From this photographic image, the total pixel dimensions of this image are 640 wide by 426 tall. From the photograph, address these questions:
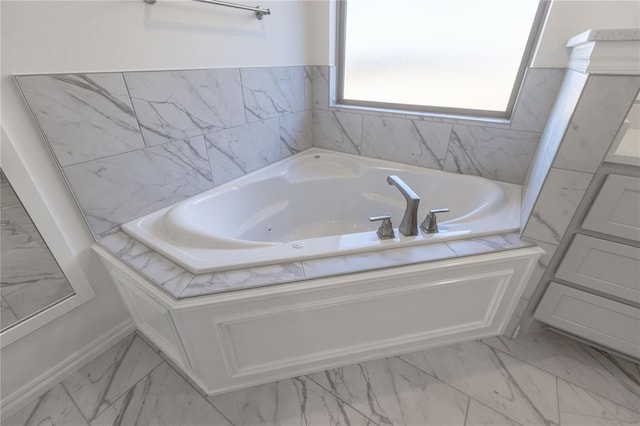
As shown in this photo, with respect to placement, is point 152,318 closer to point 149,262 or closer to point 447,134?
point 149,262

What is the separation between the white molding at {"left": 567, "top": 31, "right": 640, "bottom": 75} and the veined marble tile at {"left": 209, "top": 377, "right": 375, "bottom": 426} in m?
1.35

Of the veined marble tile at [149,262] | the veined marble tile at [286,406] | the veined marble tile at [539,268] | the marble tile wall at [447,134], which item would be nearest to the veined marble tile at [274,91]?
the marble tile wall at [447,134]

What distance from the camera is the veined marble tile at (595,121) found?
2.68 feet

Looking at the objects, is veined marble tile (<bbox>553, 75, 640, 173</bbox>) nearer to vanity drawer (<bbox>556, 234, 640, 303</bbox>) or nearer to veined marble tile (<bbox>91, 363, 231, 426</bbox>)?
vanity drawer (<bbox>556, 234, 640, 303</bbox>)

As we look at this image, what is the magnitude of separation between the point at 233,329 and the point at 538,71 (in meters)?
1.70

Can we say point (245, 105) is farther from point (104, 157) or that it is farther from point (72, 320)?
point (72, 320)

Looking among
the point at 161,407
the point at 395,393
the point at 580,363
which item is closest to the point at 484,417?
the point at 395,393

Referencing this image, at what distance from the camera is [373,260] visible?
100cm

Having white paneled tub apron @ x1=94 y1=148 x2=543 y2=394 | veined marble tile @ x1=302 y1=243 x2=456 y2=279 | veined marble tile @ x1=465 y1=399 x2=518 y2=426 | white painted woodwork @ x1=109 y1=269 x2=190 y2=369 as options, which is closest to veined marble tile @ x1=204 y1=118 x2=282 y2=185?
white paneled tub apron @ x1=94 y1=148 x2=543 y2=394

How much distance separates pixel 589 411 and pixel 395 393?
71 cm

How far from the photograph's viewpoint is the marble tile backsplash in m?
1.00

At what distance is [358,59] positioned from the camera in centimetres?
183

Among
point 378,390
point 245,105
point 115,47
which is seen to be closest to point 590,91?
point 378,390

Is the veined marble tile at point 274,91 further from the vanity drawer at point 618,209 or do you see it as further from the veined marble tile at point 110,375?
the vanity drawer at point 618,209
